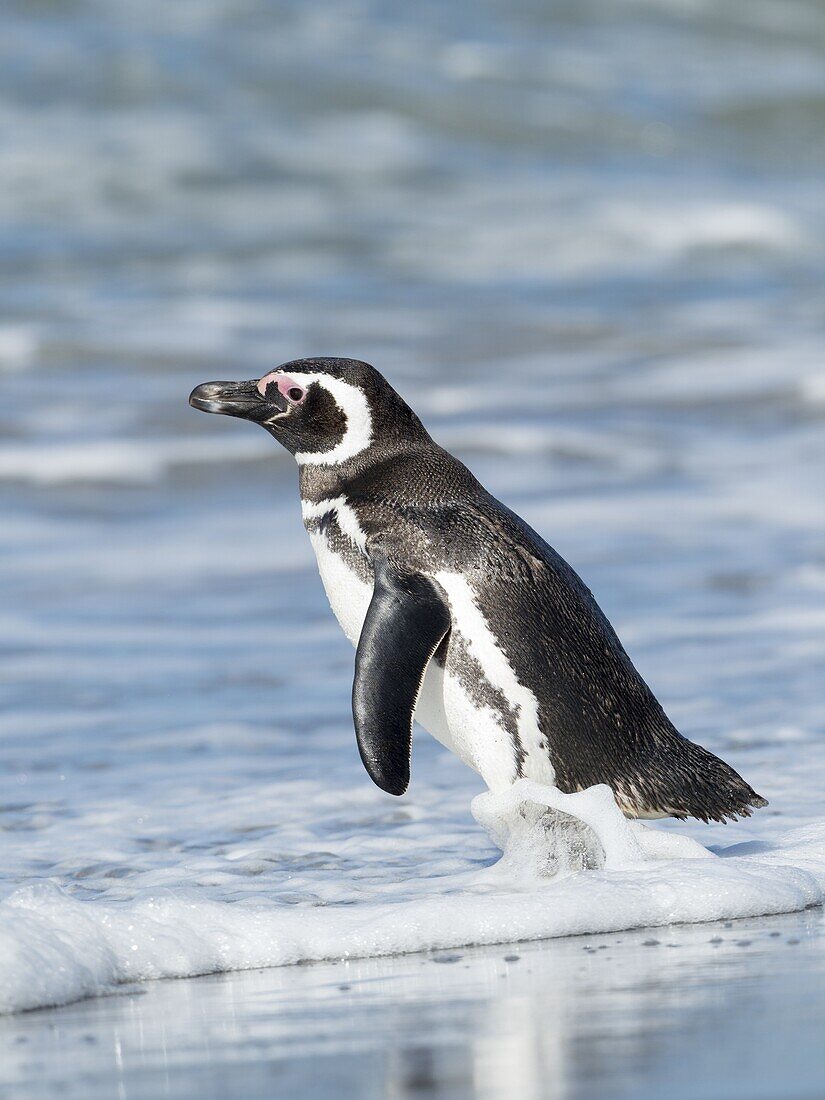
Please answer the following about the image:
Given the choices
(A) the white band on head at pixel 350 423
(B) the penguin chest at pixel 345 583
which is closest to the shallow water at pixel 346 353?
(B) the penguin chest at pixel 345 583

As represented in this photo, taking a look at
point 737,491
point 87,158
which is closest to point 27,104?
point 87,158

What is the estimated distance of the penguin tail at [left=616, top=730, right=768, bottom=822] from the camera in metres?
3.33

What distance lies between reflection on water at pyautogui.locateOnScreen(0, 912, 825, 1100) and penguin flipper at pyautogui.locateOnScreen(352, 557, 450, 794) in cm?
62

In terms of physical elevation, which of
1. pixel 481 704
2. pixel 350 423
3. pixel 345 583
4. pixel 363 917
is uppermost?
pixel 350 423

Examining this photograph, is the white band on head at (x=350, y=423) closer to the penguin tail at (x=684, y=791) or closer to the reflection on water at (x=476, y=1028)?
the penguin tail at (x=684, y=791)

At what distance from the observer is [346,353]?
41.8ft

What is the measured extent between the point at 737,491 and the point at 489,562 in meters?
5.23

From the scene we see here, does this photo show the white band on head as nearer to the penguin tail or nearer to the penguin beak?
the penguin beak

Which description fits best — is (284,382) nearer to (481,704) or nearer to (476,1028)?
(481,704)

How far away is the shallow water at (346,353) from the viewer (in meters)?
3.63

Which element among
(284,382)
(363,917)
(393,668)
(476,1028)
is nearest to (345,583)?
(393,668)

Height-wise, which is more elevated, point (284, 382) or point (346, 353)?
A: point (346, 353)

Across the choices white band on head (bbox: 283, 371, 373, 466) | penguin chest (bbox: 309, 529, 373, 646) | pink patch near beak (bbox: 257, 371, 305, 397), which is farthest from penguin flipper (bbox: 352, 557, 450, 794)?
pink patch near beak (bbox: 257, 371, 305, 397)

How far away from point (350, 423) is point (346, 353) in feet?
30.1
